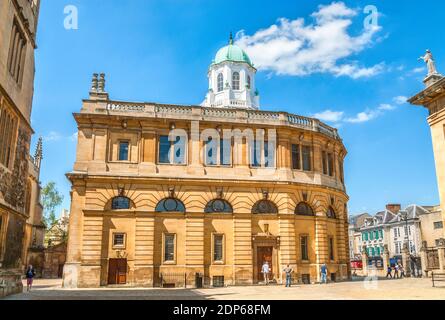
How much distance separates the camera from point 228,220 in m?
30.9

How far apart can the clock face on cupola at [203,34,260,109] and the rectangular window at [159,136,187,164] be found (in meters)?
27.8

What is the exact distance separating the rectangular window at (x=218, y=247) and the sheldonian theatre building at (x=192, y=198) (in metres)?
0.08

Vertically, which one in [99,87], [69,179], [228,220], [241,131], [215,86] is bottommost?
[228,220]

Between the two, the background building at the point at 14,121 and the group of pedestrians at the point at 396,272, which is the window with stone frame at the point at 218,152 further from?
the group of pedestrians at the point at 396,272

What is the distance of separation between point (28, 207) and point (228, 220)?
3440 cm

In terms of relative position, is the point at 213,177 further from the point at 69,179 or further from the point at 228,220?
the point at 69,179

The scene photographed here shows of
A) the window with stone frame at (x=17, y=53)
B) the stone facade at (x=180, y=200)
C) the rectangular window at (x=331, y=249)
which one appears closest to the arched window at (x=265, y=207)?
the stone facade at (x=180, y=200)

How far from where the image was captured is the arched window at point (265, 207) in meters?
31.8

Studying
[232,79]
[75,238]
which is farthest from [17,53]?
[232,79]

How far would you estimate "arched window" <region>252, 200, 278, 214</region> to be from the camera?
3178cm

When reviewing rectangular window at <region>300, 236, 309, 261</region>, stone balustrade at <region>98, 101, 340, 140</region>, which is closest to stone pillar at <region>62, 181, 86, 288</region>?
stone balustrade at <region>98, 101, 340, 140</region>
